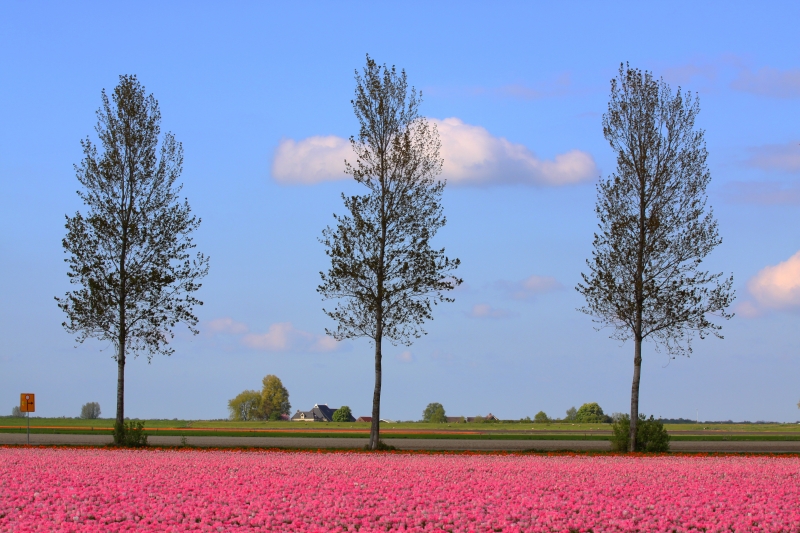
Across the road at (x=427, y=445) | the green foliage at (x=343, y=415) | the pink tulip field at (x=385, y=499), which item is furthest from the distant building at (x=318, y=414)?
the pink tulip field at (x=385, y=499)

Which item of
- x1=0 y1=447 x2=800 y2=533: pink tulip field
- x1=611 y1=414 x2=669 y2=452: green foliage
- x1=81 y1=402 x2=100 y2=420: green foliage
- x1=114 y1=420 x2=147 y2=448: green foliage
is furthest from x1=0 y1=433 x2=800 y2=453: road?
x1=81 y1=402 x2=100 y2=420: green foliage

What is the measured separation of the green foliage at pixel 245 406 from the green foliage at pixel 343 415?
43.2 ft

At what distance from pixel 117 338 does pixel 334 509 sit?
1111 inches

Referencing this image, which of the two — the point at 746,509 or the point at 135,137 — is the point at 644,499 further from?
the point at 135,137

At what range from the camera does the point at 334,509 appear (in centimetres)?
1320

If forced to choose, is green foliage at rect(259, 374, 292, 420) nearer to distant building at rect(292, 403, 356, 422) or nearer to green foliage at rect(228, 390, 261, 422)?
green foliage at rect(228, 390, 261, 422)

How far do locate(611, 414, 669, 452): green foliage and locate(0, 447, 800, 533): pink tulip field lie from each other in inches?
546

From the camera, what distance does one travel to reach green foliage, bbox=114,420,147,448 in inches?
1411

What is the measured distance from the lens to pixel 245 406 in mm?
137000

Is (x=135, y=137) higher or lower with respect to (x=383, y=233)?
higher

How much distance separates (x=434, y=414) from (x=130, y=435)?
368 feet

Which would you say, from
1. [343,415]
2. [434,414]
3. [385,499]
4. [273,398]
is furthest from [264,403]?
[385,499]

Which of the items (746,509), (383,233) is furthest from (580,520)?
(383,233)

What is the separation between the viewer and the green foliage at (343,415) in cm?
13725
